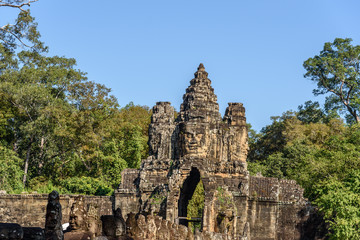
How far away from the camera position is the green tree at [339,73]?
149 ft

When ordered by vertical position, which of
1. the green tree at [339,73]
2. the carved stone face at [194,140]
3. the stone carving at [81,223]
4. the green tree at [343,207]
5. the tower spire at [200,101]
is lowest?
the stone carving at [81,223]

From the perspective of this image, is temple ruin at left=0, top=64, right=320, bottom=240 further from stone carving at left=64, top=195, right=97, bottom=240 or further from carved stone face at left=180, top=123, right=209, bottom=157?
stone carving at left=64, top=195, right=97, bottom=240

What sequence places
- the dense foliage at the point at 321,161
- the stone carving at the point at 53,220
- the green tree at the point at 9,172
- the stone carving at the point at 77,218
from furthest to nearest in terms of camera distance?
the green tree at the point at 9,172 < the dense foliage at the point at 321,161 < the stone carving at the point at 77,218 < the stone carving at the point at 53,220

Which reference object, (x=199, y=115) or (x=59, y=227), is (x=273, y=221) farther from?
(x=59, y=227)

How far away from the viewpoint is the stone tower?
81.9 ft

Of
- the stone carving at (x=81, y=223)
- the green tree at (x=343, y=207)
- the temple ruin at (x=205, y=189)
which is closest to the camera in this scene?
the stone carving at (x=81, y=223)

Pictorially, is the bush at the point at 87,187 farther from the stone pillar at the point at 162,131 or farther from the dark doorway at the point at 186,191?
the dark doorway at the point at 186,191

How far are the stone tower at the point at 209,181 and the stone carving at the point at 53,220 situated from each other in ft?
53.7

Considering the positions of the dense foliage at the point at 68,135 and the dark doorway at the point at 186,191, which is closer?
the dark doorway at the point at 186,191

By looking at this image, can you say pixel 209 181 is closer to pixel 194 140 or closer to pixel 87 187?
pixel 194 140

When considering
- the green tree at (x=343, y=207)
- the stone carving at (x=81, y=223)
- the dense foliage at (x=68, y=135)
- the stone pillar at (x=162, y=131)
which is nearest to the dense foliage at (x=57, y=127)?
the dense foliage at (x=68, y=135)

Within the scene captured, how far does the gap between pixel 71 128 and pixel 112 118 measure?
4.04 meters

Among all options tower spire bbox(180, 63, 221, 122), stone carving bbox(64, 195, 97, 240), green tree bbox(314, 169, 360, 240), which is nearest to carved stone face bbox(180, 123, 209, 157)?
tower spire bbox(180, 63, 221, 122)

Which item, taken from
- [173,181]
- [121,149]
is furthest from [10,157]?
[173,181]
